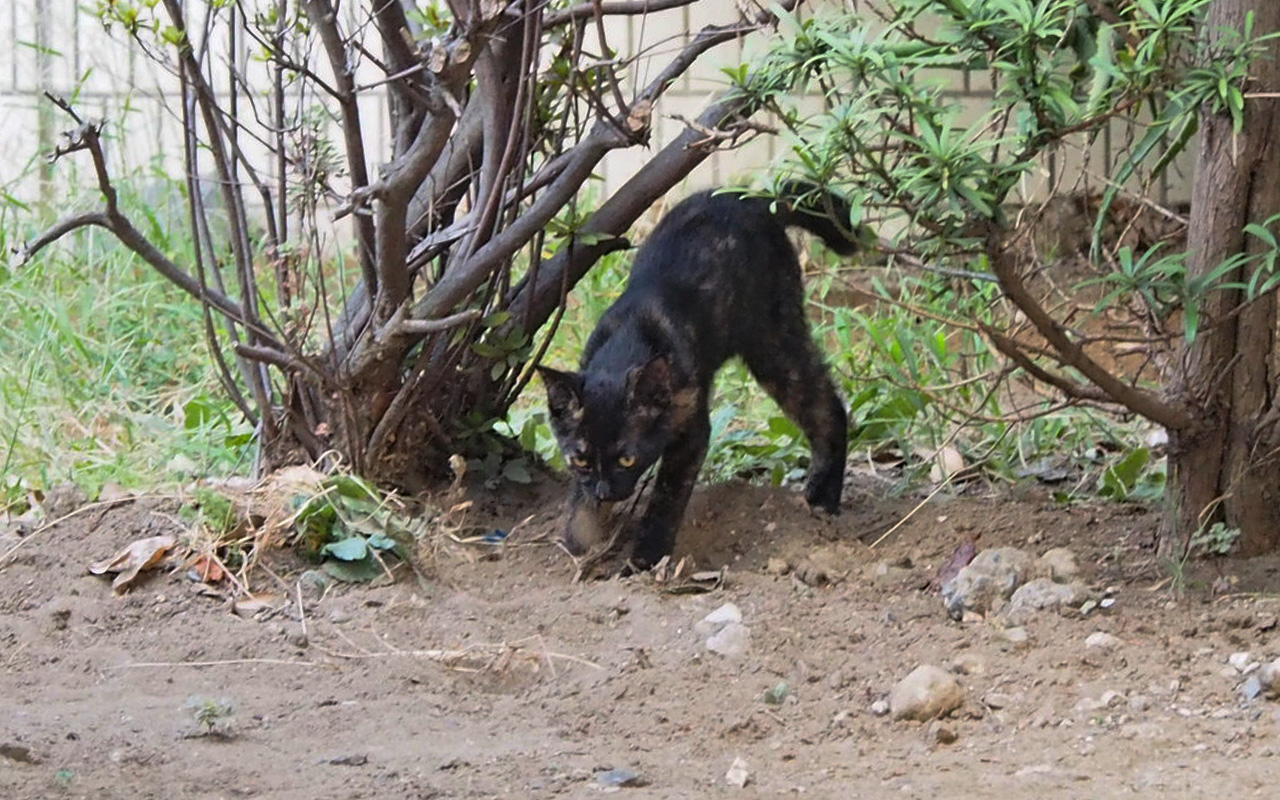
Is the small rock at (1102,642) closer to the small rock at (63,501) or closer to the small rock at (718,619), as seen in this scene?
the small rock at (718,619)

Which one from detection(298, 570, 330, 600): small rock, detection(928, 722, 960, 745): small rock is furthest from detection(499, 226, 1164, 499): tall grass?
detection(928, 722, 960, 745): small rock

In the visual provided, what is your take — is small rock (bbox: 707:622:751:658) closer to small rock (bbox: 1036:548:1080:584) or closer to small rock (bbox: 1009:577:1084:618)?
small rock (bbox: 1009:577:1084:618)

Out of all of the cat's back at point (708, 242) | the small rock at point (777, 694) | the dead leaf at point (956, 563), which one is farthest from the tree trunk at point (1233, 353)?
the cat's back at point (708, 242)

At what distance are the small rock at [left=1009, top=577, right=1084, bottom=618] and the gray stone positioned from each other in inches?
1.9

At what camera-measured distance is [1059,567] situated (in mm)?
3703

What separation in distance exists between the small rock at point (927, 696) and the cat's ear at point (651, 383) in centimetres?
150

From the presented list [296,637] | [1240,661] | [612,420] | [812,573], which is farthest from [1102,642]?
[296,637]

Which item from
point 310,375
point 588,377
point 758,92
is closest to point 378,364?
point 310,375

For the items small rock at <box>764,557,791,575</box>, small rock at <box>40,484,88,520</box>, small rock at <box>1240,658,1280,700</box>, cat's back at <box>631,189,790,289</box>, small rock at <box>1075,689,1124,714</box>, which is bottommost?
small rock at <box>764,557,791,575</box>

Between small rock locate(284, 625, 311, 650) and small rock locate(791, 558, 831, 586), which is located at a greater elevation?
small rock locate(284, 625, 311, 650)

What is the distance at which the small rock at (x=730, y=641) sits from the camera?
11.1 feet

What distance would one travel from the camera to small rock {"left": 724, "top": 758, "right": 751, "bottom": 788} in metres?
2.65

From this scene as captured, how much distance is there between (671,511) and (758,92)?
1.42 metres

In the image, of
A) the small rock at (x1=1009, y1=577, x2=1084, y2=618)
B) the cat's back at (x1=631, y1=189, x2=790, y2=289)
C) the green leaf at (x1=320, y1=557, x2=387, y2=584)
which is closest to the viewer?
the small rock at (x1=1009, y1=577, x2=1084, y2=618)
